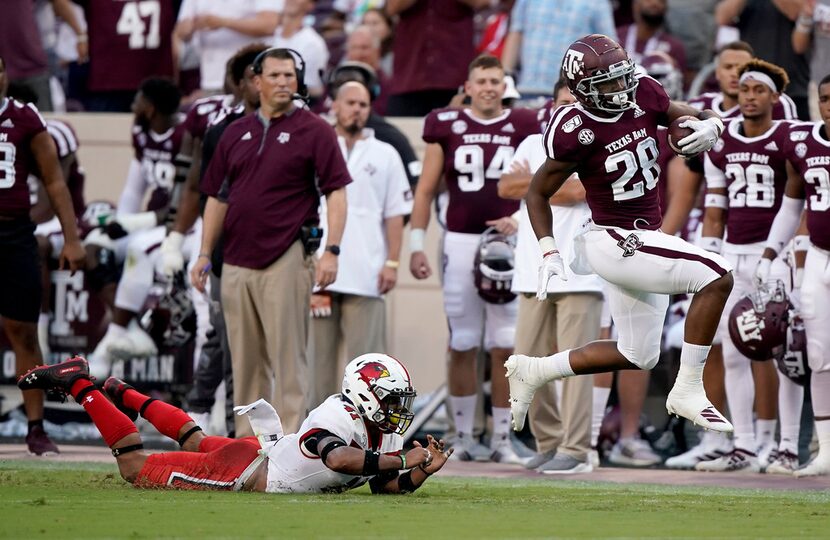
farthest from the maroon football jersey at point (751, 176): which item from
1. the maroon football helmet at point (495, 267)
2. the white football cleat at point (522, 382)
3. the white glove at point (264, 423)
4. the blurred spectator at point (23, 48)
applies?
the blurred spectator at point (23, 48)

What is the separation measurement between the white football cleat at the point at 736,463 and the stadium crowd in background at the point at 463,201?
0.06ft

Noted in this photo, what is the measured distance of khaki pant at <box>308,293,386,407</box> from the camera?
10.4 metres

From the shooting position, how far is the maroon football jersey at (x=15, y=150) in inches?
388

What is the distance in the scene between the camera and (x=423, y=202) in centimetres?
1048

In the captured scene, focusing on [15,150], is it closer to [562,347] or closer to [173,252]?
[173,252]

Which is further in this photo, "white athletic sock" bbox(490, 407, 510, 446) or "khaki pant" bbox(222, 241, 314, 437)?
"white athletic sock" bbox(490, 407, 510, 446)

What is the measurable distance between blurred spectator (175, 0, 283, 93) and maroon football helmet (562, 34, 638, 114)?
19.3ft

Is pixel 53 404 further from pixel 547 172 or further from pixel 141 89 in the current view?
pixel 547 172

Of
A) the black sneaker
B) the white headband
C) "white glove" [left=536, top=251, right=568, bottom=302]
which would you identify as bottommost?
the black sneaker

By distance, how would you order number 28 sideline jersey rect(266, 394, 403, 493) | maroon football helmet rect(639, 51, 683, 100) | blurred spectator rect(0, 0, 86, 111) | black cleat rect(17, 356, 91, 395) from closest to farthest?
number 28 sideline jersey rect(266, 394, 403, 493) → black cleat rect(17, 356, 91, 395) → maroon football helmet rect(639, 51, 683, 100) → blurred spectator rect(0, 0, 86, 111)

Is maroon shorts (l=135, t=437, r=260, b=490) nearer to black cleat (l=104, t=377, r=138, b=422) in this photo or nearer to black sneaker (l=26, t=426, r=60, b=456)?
black cleat (l=104, t=377, r=138, b=422)

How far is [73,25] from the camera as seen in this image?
13.9 meters

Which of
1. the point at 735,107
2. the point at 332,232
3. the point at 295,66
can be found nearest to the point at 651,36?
the point at 735,107

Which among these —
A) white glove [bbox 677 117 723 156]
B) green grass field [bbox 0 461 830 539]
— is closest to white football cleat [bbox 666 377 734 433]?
green grass field [bbox 0 461 830 539]
